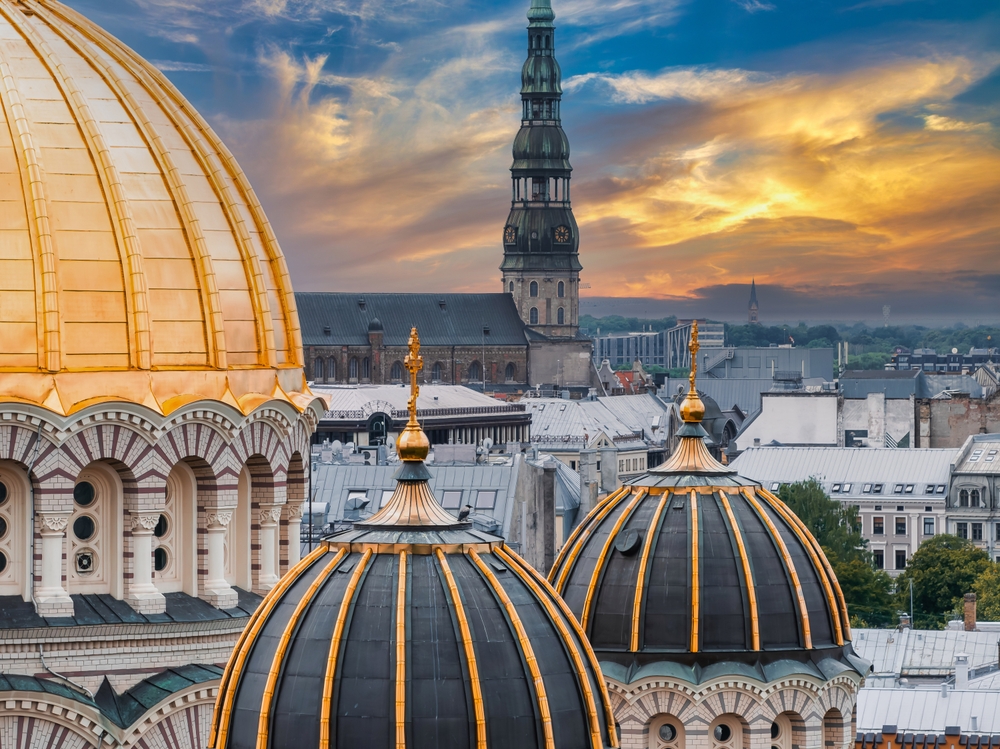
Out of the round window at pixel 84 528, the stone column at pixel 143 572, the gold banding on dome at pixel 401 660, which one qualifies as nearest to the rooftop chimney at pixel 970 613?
the stone column at pixel 143 572

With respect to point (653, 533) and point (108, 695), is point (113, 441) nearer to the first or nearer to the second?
point (108, 695)

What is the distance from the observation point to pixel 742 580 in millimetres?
45562

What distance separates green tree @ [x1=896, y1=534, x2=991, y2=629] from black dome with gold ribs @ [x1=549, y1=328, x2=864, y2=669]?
65.6m

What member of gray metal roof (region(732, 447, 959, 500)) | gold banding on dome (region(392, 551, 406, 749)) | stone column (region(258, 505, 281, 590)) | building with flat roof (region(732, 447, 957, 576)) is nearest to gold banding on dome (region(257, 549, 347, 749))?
gold banding on dome (region(392, 551, 406, 749))

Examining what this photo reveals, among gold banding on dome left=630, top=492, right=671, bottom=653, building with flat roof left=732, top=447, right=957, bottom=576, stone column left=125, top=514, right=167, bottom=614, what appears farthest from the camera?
building with flat roof left=732, top=447, right=957, bottom=576

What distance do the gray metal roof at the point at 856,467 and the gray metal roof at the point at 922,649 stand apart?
44805 millimetres

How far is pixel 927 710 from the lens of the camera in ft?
232

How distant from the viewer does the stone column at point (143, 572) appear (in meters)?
38.2

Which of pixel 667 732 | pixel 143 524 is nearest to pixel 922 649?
pixel 667 732

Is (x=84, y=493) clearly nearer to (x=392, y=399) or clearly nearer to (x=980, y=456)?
(x=980, y=456)

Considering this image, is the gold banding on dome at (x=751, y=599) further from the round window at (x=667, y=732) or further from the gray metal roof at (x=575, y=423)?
the gray metal roof at (x=575, y=423)

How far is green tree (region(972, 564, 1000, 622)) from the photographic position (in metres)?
105

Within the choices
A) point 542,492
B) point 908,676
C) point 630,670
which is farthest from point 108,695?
point 542,492

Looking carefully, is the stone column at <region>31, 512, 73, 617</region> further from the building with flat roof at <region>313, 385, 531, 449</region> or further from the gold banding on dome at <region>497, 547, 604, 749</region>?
the building with flat roof at <region>313, 385, 531, 449</region>
